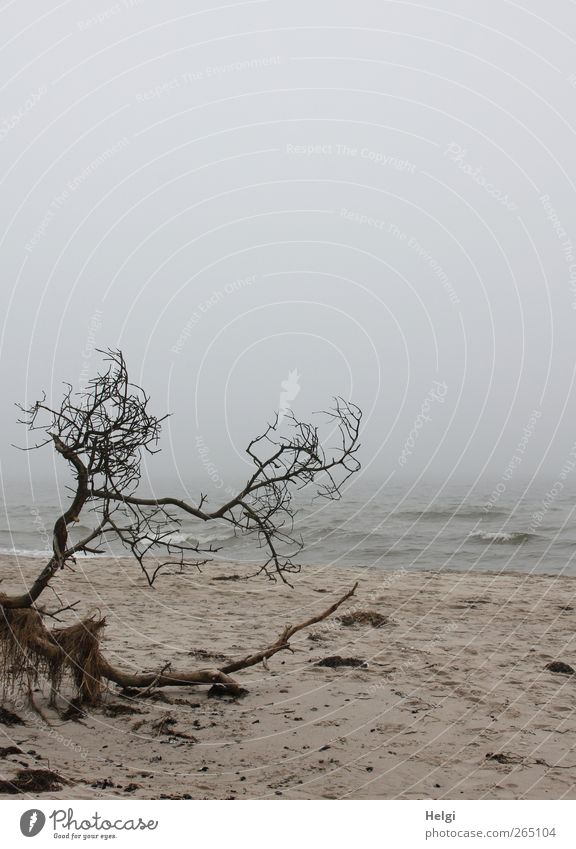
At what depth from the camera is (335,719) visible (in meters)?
5.88

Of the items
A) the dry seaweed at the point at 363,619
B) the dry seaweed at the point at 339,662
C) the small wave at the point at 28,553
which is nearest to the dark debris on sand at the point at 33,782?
the dry seaweed at the point at 339,662

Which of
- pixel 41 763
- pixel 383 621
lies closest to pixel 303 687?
pixel 41 763

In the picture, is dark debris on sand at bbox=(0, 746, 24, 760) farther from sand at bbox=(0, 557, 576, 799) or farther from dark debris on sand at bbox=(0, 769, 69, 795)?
dark debris on sand at bbox=(0, 769, 69, 795)

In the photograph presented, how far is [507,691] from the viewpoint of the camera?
6.67 metres

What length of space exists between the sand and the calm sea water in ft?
26.1

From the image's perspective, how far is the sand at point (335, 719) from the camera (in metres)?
4.72

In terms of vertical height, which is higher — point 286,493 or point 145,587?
point 286,493

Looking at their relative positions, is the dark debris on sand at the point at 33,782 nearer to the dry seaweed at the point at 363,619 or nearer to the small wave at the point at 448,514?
the dry seaweed at the point at 363,619

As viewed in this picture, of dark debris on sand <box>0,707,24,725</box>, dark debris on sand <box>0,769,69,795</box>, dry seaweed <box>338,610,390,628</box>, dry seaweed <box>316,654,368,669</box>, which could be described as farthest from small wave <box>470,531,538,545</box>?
dark debris on sand <box>0,769,69,795</box>

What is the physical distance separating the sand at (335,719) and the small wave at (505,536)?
12734mm

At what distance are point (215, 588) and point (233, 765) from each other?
8404mm

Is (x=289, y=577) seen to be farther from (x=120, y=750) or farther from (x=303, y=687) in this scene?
(x=120, y=750)

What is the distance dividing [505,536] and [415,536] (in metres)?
3.14

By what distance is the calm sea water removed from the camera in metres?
19.1
